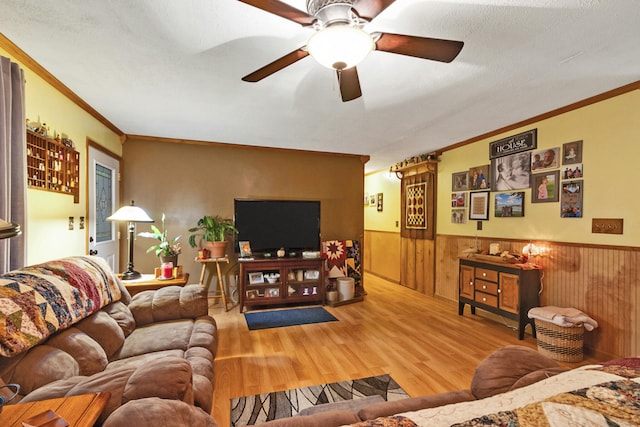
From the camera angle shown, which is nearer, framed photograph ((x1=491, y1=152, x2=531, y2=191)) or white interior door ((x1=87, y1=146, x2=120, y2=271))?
white interior door ((x1=87, y1=146, x2=120, y2=271))

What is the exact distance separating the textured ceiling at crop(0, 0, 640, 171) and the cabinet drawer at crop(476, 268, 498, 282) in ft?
5.60

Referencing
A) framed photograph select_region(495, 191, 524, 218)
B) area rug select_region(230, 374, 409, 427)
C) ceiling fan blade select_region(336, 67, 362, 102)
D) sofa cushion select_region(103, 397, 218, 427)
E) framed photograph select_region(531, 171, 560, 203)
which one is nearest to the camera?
sofa cushion select_region(103, 397, 218, 427)

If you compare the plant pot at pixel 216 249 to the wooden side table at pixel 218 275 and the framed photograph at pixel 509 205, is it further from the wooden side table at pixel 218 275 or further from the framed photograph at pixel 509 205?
the framed photograph at pixel 509 205

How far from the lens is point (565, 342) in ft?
8.61

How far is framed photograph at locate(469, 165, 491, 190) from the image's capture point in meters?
3.80

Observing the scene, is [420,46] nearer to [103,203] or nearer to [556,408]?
[556,408]

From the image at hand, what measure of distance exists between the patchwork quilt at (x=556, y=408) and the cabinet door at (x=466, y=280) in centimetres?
301

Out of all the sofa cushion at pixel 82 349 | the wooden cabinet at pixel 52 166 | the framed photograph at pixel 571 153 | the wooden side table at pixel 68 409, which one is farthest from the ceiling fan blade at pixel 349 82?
the framed photograph at pixel 571 153

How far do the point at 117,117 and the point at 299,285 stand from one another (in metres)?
3.04

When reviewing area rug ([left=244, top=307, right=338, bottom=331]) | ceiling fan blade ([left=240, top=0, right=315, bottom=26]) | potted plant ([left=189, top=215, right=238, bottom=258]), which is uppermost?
ceiling fan blade ([left=240, top=0, right=315, bottom=26])

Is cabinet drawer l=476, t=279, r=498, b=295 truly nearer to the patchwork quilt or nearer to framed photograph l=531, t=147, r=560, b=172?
framed photograph l=531, t=147, r=560, b=172

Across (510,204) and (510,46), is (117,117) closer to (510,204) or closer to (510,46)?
(510,46)

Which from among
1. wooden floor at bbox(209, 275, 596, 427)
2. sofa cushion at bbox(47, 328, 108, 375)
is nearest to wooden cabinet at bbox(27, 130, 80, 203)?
sofa cushion at bbox(47, 328, 108, 375)

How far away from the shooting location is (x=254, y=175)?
4520 millimetres
